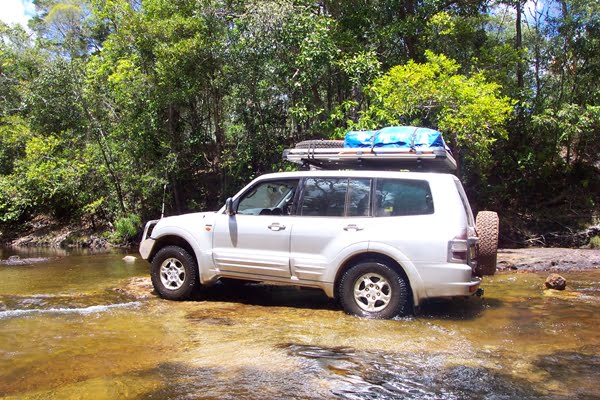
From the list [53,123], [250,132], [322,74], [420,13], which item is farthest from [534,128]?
[53,123]

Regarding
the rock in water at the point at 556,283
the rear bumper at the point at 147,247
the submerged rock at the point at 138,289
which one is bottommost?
the submerged rock at the point at 138,289

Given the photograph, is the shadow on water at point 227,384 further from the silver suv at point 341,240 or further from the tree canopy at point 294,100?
the tree canopy at point 294,100

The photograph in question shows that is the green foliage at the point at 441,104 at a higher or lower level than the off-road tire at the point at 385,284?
higher

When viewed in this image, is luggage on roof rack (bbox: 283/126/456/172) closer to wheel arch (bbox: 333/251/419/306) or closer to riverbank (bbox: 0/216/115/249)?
wheel arch (bbox: 333/251/419/306)

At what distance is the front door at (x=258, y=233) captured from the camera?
6336 mm

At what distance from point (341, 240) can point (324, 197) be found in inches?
25.7

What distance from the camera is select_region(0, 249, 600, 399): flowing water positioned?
12.2 ft

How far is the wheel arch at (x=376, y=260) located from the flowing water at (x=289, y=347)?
309mm

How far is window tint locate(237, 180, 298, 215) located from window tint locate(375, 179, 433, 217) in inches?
45.9

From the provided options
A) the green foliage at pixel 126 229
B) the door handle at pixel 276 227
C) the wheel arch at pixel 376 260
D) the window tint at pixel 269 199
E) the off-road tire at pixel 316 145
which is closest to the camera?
the wheel arch at pixel 376 260

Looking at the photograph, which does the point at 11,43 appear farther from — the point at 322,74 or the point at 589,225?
the point at 589,225

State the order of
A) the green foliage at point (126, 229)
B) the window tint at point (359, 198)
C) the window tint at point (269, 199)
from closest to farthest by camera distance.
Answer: the window tint at point (359, 198) → the window tint at point (269, 199) → the green foliage at point (126, 229)

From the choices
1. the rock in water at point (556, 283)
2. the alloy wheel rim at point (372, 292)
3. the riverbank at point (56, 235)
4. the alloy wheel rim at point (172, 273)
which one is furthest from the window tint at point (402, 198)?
the riverbank at point (56, 235)

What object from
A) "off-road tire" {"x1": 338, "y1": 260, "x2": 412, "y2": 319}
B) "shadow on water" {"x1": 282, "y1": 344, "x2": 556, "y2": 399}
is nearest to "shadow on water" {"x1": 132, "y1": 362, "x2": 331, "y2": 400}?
"shadow on water" {"x1": 282, "y1": 344, "x2": 556, "y2": 399}
